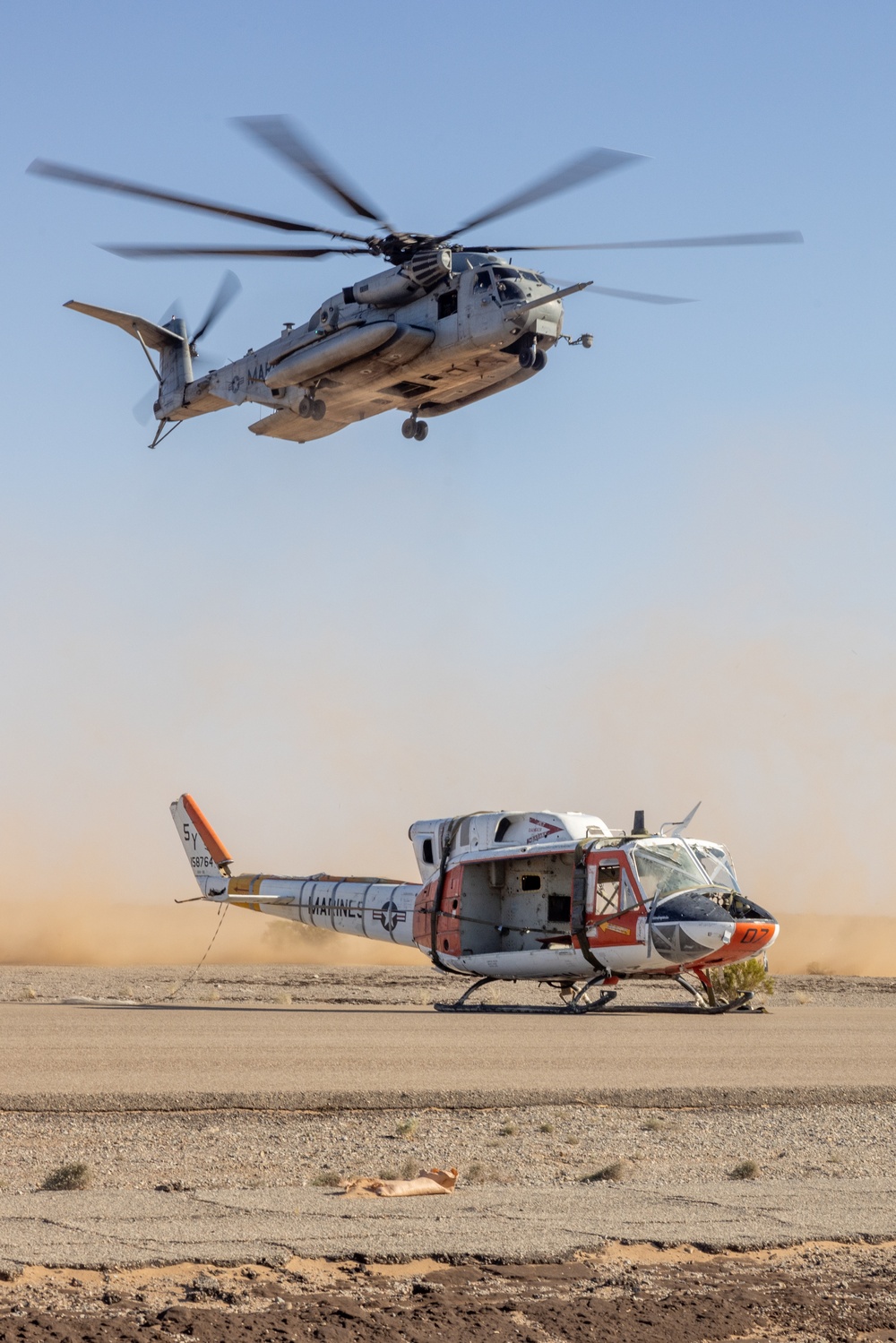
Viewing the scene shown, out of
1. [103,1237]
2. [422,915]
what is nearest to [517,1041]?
[422,915]

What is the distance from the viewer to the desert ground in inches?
A: 241

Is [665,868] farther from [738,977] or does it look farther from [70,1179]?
[70,1179]

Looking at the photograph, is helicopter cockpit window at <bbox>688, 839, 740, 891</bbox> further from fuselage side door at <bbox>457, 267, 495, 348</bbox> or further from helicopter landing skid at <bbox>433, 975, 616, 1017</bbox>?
fuselage side door at <bbox>457, 267, 495, 348</bbox>

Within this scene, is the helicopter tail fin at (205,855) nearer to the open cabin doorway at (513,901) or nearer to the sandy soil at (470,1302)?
the open cabin doorway at (513,901)

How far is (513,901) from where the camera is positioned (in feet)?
86.1

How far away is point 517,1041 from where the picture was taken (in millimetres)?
18000

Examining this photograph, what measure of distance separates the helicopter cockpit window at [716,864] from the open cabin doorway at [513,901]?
246cm

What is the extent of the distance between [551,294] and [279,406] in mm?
5952

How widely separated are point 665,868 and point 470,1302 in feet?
57.5

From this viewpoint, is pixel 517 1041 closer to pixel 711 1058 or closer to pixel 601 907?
pixel 711 1058

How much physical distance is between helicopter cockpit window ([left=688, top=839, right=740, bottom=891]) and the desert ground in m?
2.87

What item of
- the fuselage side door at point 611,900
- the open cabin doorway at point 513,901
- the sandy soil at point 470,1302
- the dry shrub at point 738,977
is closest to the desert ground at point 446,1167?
the sandy soil at point 470,1302

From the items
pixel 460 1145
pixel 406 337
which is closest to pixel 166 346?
pixel 406 337

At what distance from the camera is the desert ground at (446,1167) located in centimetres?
612
